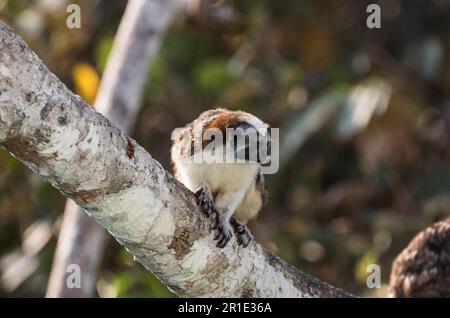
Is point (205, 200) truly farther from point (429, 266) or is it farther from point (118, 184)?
point (429, 266)

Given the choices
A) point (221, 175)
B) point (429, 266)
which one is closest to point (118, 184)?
point (221, 175)

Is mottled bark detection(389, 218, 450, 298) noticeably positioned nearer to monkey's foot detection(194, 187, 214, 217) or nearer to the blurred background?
monkey's foot detection(194, 187, 214, 217)

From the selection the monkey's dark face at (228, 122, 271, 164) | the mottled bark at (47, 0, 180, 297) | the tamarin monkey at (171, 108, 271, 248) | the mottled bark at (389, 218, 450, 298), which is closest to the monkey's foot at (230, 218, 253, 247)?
the tamarin monkey at (171, 108, 271, 248)

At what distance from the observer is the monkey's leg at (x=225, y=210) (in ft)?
10.8

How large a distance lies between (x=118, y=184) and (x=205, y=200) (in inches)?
20.7

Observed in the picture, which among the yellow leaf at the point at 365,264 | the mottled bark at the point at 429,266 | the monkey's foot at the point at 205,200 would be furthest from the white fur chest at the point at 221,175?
the yellow leaf at the point at 365,264

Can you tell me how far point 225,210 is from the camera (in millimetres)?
3537

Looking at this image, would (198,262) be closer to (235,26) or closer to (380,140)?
(380,140)

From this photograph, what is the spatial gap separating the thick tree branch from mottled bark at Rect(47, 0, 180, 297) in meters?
1.62

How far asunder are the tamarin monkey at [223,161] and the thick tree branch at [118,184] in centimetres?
12

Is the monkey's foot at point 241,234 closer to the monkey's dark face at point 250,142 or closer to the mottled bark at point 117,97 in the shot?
the monkey's dark face at point 250,142

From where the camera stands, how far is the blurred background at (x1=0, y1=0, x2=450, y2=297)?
20.6ft

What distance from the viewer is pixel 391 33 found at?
311 inches

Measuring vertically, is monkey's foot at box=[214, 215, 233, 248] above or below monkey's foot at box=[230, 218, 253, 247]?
below
